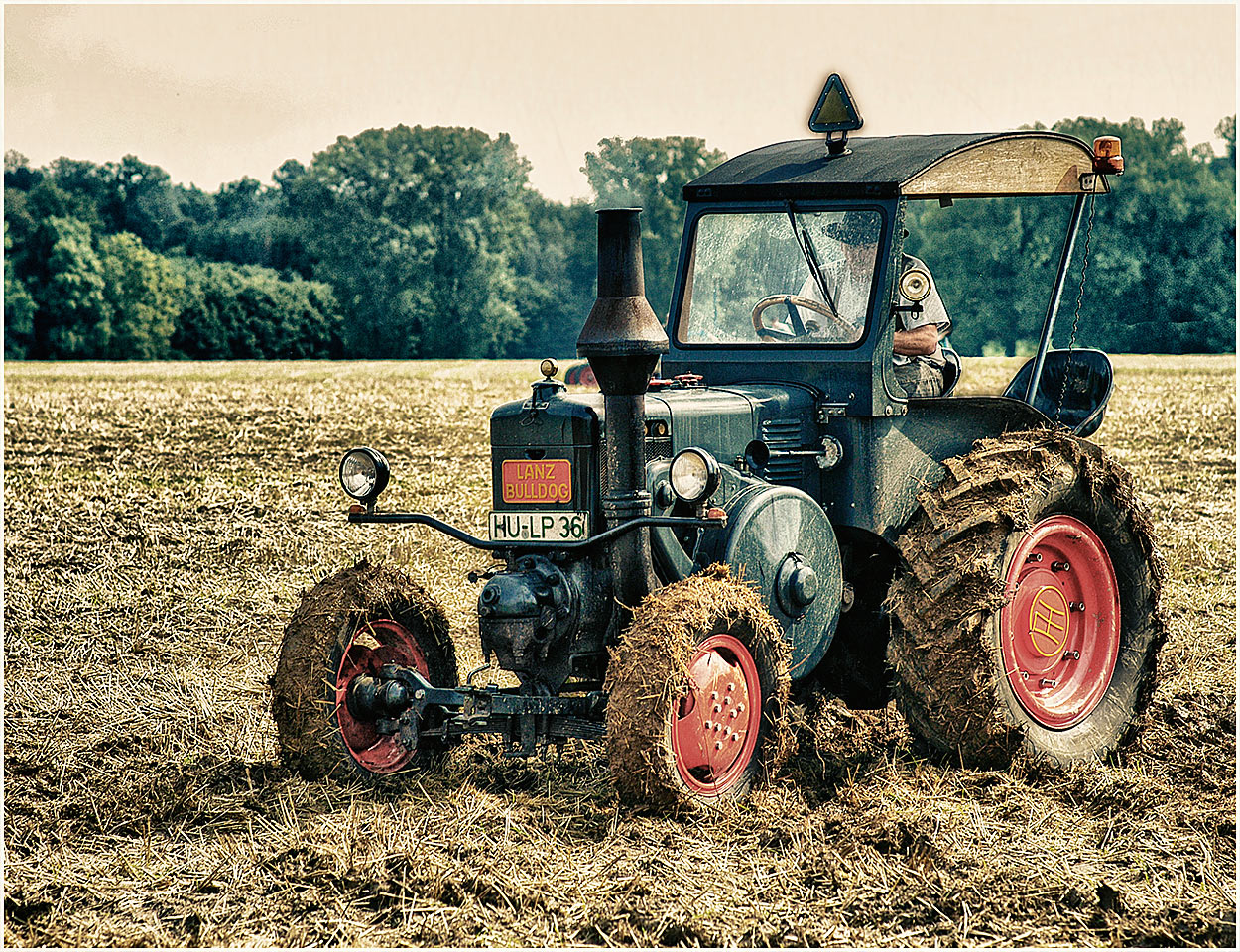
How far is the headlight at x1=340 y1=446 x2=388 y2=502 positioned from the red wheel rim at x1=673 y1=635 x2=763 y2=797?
1638mm

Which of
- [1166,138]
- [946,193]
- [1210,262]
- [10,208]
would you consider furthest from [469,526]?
[10,208]

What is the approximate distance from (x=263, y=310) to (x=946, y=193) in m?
56.2

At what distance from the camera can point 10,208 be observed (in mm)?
64875

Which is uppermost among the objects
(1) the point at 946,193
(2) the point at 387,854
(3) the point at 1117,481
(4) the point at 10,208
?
Answer: (4) the point at 10,208

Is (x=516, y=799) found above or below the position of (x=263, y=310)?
below

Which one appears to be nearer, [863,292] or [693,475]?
[693,475]

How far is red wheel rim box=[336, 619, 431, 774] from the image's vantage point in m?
6.70

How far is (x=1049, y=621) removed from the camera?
743cm

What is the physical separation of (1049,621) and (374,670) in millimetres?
3146

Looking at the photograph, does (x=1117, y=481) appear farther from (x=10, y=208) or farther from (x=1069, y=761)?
(x=10, y=208)

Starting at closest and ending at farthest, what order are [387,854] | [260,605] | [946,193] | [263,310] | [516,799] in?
[387,854] < [516,799] < [946,193] < [260,605] < [263,310]

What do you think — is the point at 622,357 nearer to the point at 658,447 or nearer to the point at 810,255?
the point at 658,447

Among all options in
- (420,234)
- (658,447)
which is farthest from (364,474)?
(420,234)

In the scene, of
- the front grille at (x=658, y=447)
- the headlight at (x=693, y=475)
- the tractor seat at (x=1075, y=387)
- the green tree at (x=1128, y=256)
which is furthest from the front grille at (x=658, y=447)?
the green tree at (x=1128, y=256)
